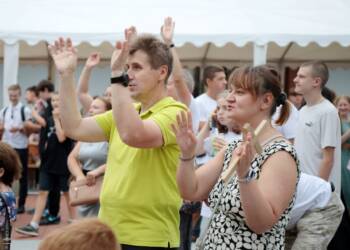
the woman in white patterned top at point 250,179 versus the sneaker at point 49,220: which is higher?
the woman in white patterned top at point 250,179

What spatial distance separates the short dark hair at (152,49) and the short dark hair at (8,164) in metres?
1.35

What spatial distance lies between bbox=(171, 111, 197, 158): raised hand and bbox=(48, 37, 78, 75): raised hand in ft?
2.71

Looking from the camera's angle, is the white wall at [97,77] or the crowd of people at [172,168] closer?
the crowd of people at [172,168]

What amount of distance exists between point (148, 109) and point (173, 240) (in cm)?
64

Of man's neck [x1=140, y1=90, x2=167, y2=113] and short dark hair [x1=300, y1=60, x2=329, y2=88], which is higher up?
short dark hair [x1=300, y1=60, x2=329, y2=88]

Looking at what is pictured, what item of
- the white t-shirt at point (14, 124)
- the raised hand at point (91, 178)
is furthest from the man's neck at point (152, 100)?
the white t-shirt at point (14, 124)

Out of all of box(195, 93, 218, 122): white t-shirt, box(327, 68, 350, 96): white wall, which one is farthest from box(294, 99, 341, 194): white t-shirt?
box(327, 68, 350, 96): white wall

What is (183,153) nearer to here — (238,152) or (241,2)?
(238,152)

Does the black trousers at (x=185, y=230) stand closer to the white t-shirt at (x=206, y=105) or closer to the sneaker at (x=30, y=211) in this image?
the white t-shirt at (x=206, y=105)

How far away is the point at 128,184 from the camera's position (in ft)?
10.8

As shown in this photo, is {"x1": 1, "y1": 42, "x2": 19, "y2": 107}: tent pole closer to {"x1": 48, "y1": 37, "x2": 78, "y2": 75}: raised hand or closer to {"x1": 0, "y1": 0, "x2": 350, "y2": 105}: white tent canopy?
{"x1": 0, "y1": 0, "x2": 350, "y2": 105}: white tent canopy

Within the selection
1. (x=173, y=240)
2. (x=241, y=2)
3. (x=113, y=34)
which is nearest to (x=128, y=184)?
(x=173, y=240)

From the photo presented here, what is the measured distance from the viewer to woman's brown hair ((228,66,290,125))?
116 inches

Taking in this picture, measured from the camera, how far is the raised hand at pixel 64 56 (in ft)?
11.3
